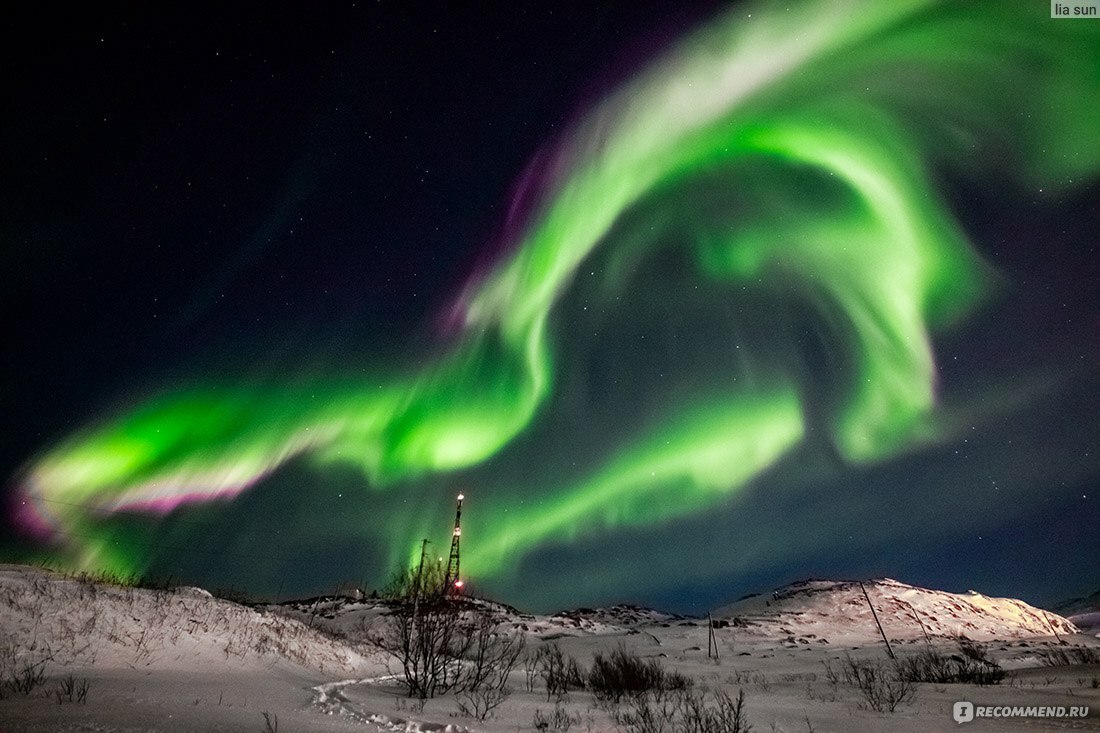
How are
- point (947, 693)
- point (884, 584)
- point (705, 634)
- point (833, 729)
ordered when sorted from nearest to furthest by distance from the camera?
point (833, 729)
point (947, 693)
point (705, 634)
point (884, 584)

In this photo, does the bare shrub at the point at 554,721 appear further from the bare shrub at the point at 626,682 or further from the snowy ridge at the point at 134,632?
the snowy ridge at the point at 134,632

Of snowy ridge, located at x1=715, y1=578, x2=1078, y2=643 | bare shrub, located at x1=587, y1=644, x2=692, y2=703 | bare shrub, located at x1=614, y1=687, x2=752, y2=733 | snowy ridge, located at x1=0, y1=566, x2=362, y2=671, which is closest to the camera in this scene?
bare shrub, located at x1=614, y1=687, x2=752, y2=733

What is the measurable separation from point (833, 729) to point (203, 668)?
751 inches

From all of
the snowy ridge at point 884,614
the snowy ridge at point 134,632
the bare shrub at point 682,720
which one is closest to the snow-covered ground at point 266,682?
the snowy ridge at point 134,632

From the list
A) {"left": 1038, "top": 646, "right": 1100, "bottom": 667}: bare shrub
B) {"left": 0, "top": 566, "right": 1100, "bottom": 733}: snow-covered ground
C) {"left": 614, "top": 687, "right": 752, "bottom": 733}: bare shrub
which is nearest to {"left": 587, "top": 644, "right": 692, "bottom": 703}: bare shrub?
{"left": 0, "top": 566, "right": 1100, "bottom": 733}: snow-covered ground

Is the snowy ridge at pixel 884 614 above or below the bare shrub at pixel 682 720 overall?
below

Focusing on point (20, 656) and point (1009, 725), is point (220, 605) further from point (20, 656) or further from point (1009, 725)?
point (1009, 725)

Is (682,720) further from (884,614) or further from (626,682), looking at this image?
(884,614)

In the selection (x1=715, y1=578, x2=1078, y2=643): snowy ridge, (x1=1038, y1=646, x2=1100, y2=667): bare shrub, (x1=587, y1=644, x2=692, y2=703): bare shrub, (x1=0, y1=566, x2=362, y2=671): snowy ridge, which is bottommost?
(x1=715, y1=578, x2=1078, y2=643): snowy ridge

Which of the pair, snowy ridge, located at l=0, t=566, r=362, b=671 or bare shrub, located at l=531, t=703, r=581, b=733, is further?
snowy ridge, located at l=0, t=566, r=362, b=671

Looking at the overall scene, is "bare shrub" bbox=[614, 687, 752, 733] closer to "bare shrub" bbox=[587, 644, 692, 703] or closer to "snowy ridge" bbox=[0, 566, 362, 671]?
"bare shrub" bbox=[587, 644, 692, 703]

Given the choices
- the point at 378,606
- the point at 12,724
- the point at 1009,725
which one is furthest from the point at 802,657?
the point at 378,606

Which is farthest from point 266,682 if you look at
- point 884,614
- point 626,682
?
point 884,614

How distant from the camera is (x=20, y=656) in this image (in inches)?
635
